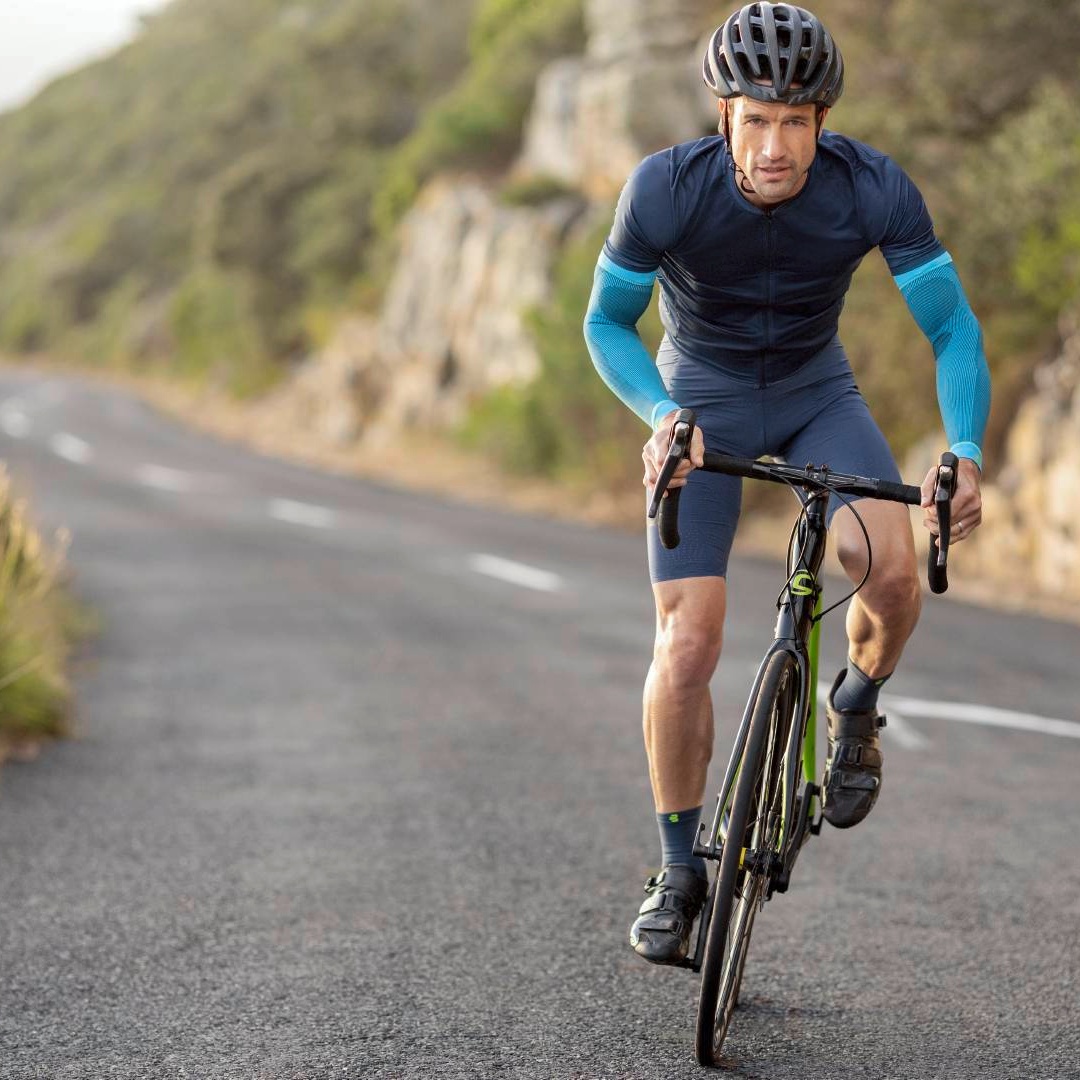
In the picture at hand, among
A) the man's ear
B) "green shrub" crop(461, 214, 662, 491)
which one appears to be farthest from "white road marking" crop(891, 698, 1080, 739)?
"green shrub" crop(461, 214, 662, 491)

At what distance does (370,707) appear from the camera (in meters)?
8.38

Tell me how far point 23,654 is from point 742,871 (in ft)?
16.0

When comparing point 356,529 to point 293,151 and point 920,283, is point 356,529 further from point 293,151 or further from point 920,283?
point 293,151

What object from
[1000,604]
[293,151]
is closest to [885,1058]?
[1000,604]

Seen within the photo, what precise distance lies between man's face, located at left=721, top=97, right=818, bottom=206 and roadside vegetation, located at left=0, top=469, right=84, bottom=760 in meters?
4.56

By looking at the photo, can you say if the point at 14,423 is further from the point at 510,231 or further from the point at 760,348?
the point at 760,348

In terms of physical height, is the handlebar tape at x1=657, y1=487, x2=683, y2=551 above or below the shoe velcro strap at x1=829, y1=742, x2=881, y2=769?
above

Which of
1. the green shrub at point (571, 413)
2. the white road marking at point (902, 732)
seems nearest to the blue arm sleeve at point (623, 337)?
the white road marking at point (902, 732)

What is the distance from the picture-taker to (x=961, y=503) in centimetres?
349

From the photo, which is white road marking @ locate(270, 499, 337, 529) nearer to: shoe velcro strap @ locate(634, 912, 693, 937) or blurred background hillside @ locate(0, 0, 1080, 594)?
blurred background hillside @ locate(0, 0, 1080, 594)

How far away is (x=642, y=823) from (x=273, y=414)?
29109 millimetres

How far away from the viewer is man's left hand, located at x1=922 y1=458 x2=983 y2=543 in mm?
3455

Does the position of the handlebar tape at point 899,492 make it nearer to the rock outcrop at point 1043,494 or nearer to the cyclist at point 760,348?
the cyclist at point 760,348

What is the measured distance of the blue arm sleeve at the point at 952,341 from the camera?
3732 millimetres
